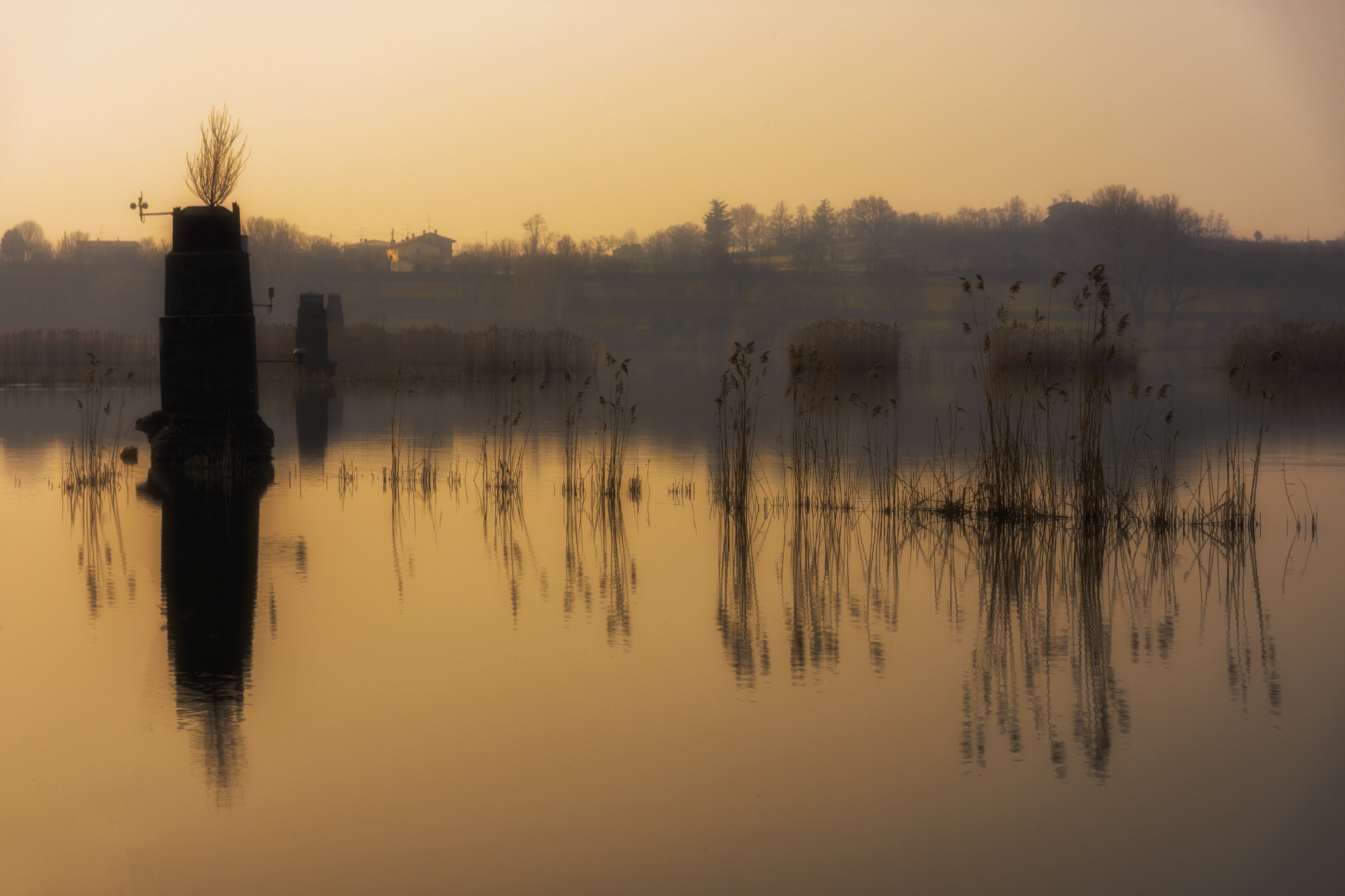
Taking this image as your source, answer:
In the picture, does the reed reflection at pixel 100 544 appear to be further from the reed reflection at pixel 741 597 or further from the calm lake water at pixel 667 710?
the reed reflection at pixel 741 597

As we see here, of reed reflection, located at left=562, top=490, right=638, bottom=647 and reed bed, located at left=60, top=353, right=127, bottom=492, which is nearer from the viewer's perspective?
reed reflection, located at left=562, top=490, right=638, bottom=647

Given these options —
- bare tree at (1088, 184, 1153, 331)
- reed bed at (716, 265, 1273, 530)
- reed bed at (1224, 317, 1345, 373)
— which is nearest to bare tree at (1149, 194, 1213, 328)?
bare tree at (1088, 184, 1153, 331)

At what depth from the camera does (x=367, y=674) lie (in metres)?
4.80

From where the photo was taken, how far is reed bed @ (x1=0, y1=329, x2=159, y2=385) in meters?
30.2

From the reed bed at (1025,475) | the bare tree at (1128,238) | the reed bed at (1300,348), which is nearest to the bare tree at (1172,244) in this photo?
the bare tree at (1128,238)

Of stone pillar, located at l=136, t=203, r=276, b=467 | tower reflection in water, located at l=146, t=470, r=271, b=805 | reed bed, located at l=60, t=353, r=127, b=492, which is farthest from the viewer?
stone pillar, located at l=136, t=203, r=276, b=467

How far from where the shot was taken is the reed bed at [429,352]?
104 ft

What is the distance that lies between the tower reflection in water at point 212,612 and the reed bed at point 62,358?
22.3 metres

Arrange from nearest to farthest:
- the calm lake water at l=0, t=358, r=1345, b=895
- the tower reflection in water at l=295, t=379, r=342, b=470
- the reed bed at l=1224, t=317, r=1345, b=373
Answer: the calm lake water at l=0, t=358, r=1345, b=895
the tower reflection in water at l=295, t=379, r=342, b=470
the reed bed at l=1224, t=317, r=1345, b=373

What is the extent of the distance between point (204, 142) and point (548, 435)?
5.89 meters

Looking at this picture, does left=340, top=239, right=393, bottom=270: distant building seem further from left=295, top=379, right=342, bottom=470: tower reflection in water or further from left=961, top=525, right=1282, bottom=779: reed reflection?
left=961, top=525, right=1282, bottom=779: reed reflection

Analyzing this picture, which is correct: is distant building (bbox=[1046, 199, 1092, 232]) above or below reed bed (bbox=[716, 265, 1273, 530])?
above

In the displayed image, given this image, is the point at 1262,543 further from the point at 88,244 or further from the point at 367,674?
the point at 88,244

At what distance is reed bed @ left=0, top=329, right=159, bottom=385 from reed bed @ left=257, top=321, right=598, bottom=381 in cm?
302
